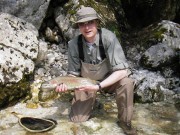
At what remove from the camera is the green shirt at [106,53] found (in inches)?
195

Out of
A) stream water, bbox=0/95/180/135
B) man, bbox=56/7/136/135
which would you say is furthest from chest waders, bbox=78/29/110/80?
stream water, bbox=0/95/180/135

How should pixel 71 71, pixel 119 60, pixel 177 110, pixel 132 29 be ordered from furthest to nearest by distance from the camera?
pixel 132 29 < pixel 177 110 < pixel 71 71 < pixel 119 60

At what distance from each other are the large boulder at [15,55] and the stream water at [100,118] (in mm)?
309

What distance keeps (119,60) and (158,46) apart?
249 cm

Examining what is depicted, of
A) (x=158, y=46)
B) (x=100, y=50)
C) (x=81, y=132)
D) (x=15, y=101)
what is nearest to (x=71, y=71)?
(x=100, y=50)

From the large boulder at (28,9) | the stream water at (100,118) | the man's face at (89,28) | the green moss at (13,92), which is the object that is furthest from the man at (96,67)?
the large boulder at (28,9)

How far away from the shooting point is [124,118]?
5137 millimetres

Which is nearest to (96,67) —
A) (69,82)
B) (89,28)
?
(69,82)

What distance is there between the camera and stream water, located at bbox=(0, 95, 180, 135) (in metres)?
5.20

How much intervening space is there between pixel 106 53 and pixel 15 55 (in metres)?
2.17

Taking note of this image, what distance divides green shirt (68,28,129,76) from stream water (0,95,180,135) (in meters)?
0.88

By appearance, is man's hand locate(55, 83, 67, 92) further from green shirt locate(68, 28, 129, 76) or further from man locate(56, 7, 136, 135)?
green shirt locate(68, 28, 129, 76)

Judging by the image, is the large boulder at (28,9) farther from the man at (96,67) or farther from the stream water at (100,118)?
the man at (96,67)

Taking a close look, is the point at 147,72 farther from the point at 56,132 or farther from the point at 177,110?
the point at 56,132
